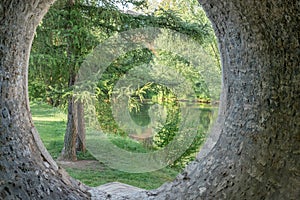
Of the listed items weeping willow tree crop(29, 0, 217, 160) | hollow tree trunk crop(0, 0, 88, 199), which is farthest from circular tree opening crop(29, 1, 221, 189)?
hollow tree trunk crop(0, 0, 88, 199)

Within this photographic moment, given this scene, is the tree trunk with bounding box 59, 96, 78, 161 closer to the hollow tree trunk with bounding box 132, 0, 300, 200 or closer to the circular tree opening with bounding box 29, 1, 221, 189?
the circular tree opening with bounding box 29, 1, 221, 189

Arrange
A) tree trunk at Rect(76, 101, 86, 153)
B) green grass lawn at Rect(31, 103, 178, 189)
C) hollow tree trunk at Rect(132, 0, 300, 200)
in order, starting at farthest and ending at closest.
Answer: tree trunk at Rect(76, 101, 86, 153), green grass lawn at Rect(31, 103, 178, 189), hollow tree trunk at Rect(132, 0, 300, 200)

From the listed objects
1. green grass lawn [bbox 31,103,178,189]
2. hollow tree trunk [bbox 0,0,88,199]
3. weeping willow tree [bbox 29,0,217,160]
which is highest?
weeping willow tree [bbox 29,0,217,160]

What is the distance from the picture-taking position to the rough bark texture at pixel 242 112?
3.31 ft

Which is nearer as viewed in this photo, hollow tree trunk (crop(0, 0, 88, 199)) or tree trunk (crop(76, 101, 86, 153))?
hollow tree trunk (crop(0, 0, 88, 199))

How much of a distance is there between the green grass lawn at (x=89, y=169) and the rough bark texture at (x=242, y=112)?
2562mm

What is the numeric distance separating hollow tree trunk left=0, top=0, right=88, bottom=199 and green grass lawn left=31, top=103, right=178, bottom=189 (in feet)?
8.26

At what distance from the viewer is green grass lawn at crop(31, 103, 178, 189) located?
382cm

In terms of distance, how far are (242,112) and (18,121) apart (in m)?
0.69

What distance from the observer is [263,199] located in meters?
1.05

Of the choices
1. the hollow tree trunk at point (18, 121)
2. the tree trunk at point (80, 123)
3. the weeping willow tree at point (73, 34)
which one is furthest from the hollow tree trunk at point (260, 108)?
the tree trunk at point (80, 123)

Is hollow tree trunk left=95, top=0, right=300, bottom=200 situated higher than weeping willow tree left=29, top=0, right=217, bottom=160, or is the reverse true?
weeping willow tree left=29, top=0, right=217, bottom=160

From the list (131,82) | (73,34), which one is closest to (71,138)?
(131,82)

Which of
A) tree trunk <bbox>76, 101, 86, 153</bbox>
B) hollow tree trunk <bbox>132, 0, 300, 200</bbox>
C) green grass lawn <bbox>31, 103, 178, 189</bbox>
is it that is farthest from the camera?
tree trunk <bbox>76, 101, 86, 153</bbox>
